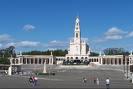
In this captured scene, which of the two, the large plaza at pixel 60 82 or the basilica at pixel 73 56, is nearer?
the large plaza at pixel 60 82

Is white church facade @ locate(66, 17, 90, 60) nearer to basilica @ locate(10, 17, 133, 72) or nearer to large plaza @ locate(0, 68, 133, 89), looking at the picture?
basilica @ locate(10, 17, 133, 72)

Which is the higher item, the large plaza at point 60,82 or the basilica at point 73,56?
the basilica at point 73,56

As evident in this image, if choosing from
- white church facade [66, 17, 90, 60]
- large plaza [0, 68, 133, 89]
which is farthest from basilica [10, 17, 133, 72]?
large plaza [0, 68, 133, 89]

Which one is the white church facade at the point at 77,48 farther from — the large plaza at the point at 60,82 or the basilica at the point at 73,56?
the large plaza at the point at 60,82

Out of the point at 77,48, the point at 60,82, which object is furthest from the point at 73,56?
the point at 60,82

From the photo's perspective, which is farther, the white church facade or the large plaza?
the white church facade

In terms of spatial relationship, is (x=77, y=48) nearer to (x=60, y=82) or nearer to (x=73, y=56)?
(x=73, y=56)

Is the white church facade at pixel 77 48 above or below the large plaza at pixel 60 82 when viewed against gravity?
above

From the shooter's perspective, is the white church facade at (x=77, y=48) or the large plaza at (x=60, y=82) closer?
the large plaza at (x=60, y=82)

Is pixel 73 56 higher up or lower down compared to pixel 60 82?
higher up

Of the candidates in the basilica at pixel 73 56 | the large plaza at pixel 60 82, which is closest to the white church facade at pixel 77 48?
the basilica at pixel 73 56

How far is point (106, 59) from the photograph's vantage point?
529ft

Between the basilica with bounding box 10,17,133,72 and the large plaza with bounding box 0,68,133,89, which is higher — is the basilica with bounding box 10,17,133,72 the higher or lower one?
the higher one

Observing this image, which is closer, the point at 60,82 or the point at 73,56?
the point at 60,82
